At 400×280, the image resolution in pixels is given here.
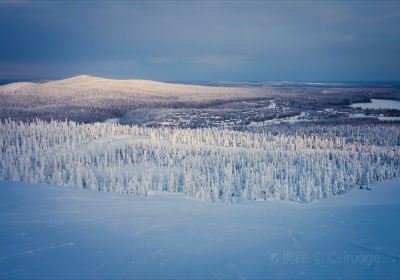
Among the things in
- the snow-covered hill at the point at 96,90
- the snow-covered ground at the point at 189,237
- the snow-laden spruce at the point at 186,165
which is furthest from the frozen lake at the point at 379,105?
the snow-covered ground at the point at 189,237

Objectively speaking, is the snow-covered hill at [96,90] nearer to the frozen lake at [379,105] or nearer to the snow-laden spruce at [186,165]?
the frozen lake at [379,105]

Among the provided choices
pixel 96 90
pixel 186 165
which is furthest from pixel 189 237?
pixel 96 90

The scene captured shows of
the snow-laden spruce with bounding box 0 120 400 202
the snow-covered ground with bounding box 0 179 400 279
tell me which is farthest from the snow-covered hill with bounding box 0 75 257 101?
the snow-covered ground with bounding box 0 179 400 279

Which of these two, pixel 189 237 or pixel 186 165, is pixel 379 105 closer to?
pixel 186 165

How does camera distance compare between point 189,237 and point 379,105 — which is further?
point 379,105

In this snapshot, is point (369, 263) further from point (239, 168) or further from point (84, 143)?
point (84, 143)

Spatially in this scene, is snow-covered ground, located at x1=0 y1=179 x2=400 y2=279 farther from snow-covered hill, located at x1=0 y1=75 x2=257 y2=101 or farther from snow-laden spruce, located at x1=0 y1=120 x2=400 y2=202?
snow-covered hill, located at x1=0 y1=75 x2=257 y2=101

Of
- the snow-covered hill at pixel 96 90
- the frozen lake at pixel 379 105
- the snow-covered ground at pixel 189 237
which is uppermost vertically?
the snow-covered hill at pixel 96 90
